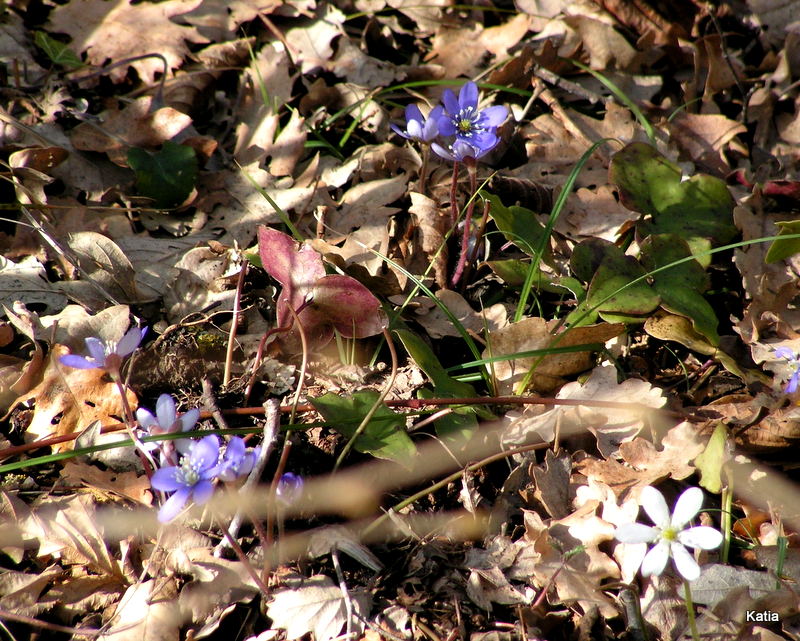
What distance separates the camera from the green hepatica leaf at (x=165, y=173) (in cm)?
211

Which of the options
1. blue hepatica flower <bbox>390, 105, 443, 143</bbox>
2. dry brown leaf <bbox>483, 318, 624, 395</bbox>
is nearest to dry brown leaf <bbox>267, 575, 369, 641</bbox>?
dry brown leaf <bbox>483, 318, 624, 395</bbox>

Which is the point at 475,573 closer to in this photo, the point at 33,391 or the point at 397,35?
the point at 33,391

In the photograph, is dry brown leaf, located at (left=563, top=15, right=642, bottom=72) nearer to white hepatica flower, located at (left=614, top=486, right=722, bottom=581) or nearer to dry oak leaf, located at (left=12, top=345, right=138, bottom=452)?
white hepatica flower, located at (left=614, top=486, right=722, bottom=581)

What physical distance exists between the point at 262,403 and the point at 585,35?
1899 millimetres

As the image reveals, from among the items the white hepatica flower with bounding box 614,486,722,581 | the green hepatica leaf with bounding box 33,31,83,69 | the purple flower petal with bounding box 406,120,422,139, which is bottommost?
the white hepatica flower with bounding box 614,486,722,581

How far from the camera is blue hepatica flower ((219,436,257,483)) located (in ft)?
3.87

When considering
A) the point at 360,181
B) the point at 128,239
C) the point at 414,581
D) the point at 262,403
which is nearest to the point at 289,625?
the point at 414,581

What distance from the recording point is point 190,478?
1.18 m

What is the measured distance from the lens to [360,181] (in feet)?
7.29

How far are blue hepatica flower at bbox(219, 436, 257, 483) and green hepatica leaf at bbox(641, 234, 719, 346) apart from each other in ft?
3.79

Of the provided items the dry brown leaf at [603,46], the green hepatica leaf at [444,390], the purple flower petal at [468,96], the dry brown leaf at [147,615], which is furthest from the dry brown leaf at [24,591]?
the dry brown leaf at [603,46]

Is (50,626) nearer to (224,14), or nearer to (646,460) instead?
(646,460)

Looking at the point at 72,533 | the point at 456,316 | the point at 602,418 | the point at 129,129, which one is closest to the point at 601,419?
the point at 602,418

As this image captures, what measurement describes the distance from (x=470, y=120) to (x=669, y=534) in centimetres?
122
